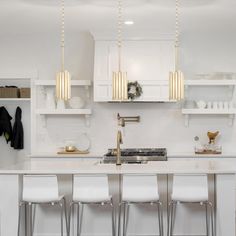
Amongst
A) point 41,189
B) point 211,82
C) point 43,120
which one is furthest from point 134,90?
point 41,189

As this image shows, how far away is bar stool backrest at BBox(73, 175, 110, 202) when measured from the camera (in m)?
4.52

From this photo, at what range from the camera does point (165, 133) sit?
7152mm

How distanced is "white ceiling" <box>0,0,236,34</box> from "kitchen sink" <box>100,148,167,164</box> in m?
1.70

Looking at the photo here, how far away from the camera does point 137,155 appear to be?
22.0 feet

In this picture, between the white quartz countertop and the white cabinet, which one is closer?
the white quartz countertop

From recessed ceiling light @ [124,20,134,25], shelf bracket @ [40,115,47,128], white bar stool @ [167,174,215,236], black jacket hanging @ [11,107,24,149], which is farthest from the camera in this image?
black jacket hanging @ [11,107,24,149]

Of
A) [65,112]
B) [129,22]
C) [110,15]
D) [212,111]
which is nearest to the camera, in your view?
[110,15]

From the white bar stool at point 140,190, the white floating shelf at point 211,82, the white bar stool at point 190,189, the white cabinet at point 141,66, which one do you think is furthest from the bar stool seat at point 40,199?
the white floating shelf at point 211,82

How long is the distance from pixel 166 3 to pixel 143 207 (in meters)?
2.14

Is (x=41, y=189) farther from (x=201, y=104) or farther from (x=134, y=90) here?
(x=201, y=104)

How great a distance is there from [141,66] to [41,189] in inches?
112

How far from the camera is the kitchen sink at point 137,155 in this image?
639 cm

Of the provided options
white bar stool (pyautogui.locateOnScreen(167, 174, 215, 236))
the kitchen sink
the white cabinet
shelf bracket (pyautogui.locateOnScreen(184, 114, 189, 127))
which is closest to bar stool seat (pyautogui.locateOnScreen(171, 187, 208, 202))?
white bar stool (pyautogui.locateOnScreen(167, 174, 215, 236))

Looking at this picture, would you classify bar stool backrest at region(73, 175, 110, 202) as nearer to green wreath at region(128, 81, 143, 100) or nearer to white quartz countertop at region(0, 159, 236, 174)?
white quartz countertop at region(0, 159, 236, 174)
